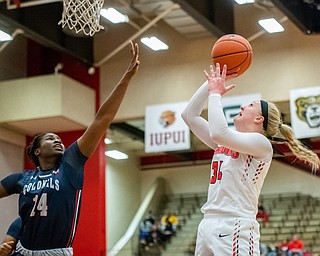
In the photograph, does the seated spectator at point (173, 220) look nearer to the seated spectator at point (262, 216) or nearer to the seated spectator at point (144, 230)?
the seated spectator at point (144, 230)

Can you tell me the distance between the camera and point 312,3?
1397 cm

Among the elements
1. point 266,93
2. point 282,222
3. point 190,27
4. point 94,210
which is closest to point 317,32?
point 266,93

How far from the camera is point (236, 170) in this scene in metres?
4.99

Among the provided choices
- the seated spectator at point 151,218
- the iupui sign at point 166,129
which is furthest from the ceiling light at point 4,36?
the seated spectator at point 151,218

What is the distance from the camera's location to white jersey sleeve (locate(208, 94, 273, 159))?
483 cm

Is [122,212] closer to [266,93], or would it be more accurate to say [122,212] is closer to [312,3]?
[266,93]

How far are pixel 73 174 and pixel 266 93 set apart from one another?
437 inches

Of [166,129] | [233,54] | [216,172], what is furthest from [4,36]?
[216,172]

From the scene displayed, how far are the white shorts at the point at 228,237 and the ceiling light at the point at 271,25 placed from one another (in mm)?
10366

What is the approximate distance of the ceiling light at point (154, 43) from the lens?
15980 millimetres

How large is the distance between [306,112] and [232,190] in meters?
9.88

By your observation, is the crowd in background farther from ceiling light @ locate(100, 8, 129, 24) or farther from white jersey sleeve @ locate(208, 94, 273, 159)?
white jersey sleeve @ locate(208, 94, 273, 159)

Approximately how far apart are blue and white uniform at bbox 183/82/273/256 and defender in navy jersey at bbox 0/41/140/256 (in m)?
0.77

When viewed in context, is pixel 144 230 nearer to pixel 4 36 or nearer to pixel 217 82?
pixel 4 36
